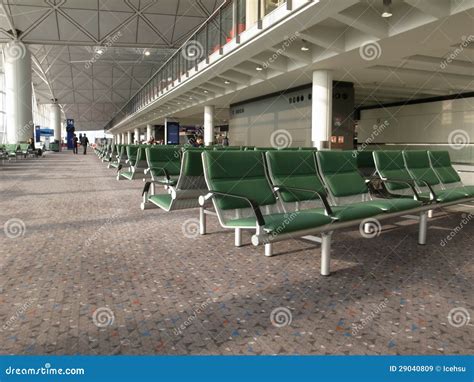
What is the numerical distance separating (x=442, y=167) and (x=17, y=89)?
89.0 ft

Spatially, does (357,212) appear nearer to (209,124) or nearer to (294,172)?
(294,172)

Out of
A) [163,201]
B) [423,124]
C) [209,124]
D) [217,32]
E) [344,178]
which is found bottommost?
[163,201]

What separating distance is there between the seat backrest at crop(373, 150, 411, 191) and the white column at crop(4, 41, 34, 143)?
1054 inches

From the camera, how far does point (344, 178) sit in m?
4.91

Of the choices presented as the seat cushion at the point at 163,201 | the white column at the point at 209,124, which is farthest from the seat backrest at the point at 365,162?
the white column at the point at 209,124

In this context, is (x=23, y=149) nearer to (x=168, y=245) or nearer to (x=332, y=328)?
(x=168, y=245)

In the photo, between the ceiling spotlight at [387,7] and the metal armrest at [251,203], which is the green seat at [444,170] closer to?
the ceiling spotlight at [387,7]

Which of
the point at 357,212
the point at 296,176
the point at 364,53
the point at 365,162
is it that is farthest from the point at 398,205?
the point at 364,53

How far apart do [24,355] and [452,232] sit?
514 cm

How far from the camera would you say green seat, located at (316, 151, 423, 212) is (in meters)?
4.64

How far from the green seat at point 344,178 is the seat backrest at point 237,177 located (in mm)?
848

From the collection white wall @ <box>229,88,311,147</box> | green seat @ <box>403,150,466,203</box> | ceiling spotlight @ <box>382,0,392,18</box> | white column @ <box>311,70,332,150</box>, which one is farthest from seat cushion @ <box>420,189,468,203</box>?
white wall @ <box>229,88,311,147</box>

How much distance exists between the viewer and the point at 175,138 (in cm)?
3325

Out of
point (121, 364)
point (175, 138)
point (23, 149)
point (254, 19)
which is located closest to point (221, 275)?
point (121, 364)
